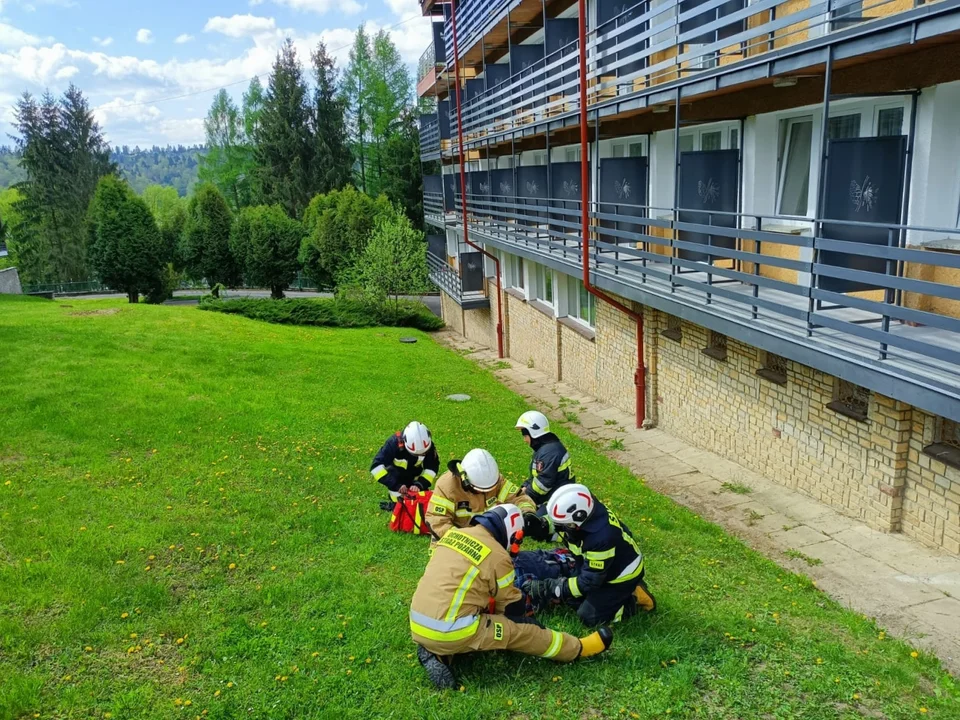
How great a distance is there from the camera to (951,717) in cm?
495

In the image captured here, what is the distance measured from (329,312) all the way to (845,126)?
24.0 meters

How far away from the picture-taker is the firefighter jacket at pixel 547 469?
7602 mm

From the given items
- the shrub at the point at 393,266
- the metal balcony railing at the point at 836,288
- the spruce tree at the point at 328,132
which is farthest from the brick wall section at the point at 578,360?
the spruce tree at the point at 328,132

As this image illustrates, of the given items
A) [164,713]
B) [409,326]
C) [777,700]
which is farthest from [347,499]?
[409,326]

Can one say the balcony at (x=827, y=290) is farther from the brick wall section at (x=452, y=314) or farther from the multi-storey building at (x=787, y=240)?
the brick wall section at (x=452, y=314)

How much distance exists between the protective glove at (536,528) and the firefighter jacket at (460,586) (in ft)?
3.33

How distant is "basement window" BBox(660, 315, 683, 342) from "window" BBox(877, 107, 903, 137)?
459 cm

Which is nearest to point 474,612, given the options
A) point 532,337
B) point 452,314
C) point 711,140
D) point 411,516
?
point 411,516

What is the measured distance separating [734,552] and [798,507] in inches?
71.7

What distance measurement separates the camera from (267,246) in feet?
135

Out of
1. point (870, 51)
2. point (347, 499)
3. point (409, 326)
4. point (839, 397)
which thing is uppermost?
point (870, 51)

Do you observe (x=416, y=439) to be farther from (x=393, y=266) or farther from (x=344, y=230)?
(x=344, y=230)

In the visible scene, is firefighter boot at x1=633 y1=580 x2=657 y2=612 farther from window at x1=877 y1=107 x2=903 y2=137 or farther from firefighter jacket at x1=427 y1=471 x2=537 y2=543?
window at x1=877 y1=107 x2=903 y2=137

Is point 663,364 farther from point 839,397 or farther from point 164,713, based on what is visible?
point 164,713
